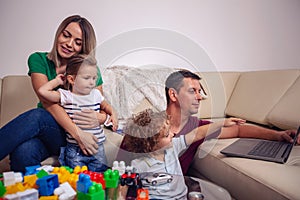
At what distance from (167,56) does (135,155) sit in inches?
43.2

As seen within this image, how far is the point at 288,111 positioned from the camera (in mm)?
1310

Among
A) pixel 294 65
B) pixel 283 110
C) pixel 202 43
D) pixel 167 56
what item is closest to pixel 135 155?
pixel 283 110

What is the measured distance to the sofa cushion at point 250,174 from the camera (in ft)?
2.65

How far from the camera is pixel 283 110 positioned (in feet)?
4.39

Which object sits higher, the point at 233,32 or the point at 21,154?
the point at 233,32

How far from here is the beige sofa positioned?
0.86 metres

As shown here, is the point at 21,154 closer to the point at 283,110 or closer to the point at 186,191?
the point at 186,191

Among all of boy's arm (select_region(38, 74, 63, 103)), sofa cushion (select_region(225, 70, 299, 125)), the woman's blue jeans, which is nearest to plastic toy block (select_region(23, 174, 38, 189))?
the woman's blue jeans

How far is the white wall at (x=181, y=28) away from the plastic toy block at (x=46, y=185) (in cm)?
89

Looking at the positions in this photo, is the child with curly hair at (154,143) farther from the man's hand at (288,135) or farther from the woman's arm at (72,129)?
the man's hand at (288,135)

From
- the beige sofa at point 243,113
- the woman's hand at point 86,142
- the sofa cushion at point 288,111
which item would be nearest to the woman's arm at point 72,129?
the woman's hand at point 86,142

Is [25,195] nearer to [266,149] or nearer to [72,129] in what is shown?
[72,129]

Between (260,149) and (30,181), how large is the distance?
78cm

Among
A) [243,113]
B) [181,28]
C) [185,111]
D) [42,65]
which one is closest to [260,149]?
[185,111]
